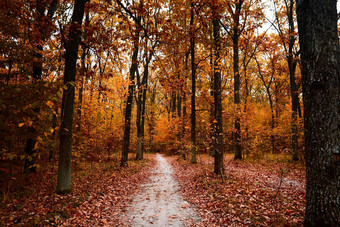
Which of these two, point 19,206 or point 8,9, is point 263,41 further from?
point 19,206

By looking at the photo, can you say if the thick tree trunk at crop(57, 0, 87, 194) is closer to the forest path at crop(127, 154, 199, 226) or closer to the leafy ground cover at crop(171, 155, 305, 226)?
the forest path at crop(127, 154, 199, 226)

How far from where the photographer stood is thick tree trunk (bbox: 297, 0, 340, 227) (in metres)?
3.39

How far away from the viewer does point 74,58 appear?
6.77 m

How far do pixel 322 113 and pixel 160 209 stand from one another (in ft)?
17.2

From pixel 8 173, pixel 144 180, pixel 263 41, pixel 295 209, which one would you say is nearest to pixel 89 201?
pixel 8 173

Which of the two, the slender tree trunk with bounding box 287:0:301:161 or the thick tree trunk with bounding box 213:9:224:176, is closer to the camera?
the thick tree trunk with bounding box 213:9:224:176

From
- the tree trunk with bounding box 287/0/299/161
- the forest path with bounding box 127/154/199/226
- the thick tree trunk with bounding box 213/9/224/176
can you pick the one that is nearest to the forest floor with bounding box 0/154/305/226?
the forest path with bounding box 127/154/199/226

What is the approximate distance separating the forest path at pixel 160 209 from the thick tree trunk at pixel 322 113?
3161 millimetres

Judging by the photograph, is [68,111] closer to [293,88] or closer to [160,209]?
[160,209]

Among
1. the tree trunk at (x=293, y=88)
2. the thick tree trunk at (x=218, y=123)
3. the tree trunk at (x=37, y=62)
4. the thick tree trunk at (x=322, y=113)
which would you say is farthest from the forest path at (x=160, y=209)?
the tree trunk at (x=293, y=88)

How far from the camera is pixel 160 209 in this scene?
6203 millimetres

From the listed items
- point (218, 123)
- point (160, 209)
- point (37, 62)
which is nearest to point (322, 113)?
point (160, 209)

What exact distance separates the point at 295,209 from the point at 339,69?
372cm

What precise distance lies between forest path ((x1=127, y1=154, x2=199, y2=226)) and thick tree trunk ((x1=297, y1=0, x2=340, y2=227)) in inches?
124
